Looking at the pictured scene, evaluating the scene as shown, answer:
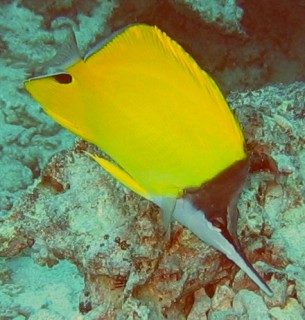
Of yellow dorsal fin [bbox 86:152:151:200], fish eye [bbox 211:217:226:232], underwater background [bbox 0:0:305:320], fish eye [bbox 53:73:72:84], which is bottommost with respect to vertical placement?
underwater background [bbox 0:0:305:320]

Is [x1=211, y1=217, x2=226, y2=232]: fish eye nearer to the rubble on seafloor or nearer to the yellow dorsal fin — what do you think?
the yellow dorsal fin

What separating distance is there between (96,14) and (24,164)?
1388mm

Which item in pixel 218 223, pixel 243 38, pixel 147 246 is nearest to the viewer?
pixel 218 223

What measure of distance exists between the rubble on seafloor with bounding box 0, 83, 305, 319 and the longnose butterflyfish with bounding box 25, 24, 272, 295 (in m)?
0.37

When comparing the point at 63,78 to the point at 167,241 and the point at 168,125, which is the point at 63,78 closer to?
the point at 168,125

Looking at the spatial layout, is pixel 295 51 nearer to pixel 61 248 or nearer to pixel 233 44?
pixel 233 44

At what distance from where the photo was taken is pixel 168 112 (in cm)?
123

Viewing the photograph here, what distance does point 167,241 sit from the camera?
63.0 inches

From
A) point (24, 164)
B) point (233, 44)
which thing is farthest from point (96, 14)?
point (24, 164)

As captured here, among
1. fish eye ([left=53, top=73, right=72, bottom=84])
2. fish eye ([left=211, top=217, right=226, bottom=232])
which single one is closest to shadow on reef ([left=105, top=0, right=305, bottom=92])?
fish eye ([left=53, top=73, right=72, bottom=84])

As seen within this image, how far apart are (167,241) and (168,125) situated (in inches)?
19.4

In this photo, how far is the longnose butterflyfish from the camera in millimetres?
1217

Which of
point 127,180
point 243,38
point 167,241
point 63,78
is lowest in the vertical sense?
point 243,38

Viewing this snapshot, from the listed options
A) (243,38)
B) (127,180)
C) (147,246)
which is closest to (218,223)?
(127,180)
